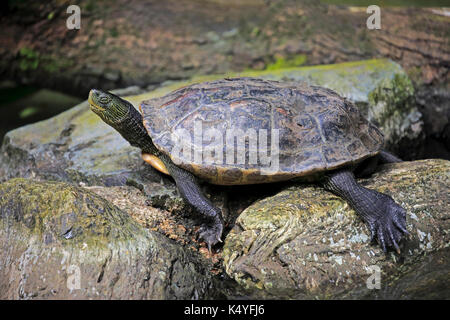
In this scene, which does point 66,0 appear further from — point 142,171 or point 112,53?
point 142,171

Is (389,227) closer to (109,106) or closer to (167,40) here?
(109,106)

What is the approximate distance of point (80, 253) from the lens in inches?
119

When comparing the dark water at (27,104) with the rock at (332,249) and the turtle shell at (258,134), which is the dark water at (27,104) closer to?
the turtle shell at (258,134)

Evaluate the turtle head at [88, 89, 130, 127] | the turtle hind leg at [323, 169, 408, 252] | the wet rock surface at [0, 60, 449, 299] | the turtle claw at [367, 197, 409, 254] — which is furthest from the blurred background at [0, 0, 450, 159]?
the turtle claw at [367, 197, 409, 254]

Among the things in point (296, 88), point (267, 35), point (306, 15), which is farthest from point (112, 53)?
point (296, 88)

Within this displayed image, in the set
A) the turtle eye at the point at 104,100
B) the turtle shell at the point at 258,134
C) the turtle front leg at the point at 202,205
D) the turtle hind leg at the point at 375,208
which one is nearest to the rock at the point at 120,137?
the turtle front leg at the point at 202,205

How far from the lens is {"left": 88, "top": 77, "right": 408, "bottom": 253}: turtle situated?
3742 mm

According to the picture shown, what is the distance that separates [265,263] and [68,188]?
1.54 meters

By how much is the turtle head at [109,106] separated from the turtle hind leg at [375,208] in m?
1.91

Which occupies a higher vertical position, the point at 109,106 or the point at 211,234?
the point at 109,106

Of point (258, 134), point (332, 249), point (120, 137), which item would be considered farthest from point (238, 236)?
point (120, 137)

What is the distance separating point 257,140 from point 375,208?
107 centimetres

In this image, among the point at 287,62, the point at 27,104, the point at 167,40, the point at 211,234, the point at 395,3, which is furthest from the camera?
the point at 167,40

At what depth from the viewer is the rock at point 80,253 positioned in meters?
2.96
